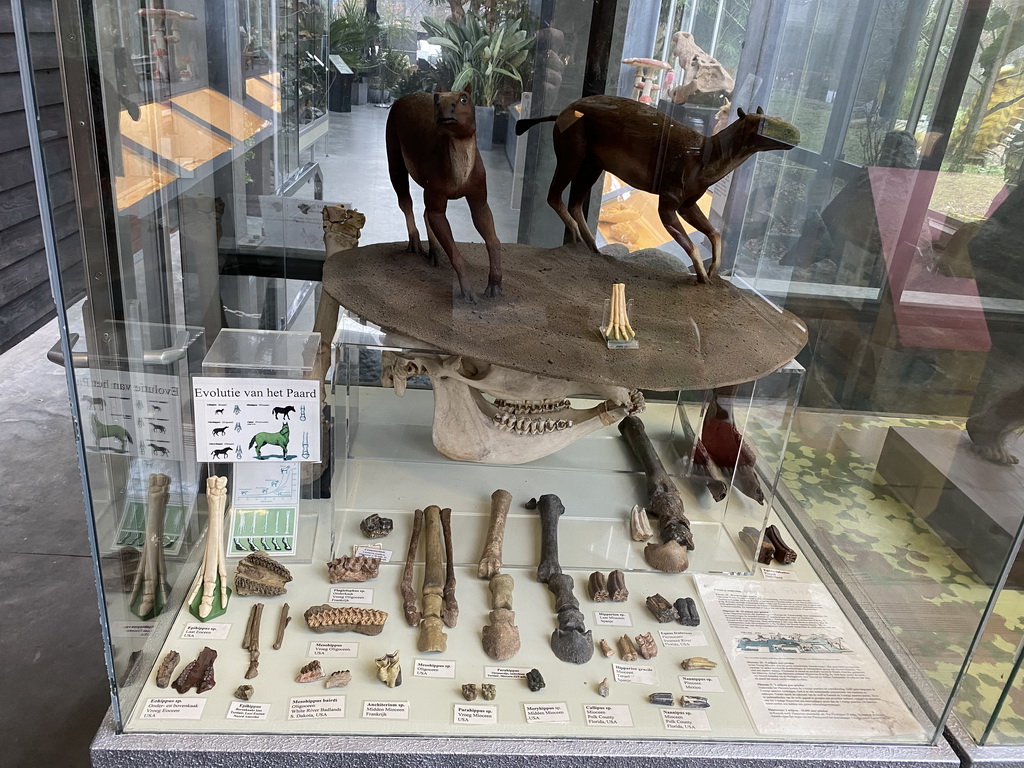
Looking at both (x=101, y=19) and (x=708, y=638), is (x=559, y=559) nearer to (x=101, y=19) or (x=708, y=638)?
(x=708, y=638)

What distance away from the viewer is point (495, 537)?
1664mm

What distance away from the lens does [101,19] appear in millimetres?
1143

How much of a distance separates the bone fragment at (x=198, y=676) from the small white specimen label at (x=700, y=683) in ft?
2.63

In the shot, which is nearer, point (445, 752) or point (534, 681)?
point (445, 752)

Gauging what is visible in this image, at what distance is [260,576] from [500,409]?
2.00 ft

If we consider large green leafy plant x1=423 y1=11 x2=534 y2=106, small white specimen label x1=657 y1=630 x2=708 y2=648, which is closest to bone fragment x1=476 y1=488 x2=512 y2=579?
small white specimen label x1=657 y1=630 x2=708 y2=648

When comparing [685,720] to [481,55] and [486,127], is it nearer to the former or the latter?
[486,127]

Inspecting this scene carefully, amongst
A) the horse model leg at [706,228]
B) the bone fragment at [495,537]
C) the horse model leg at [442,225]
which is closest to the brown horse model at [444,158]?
the horse model leg at [442,225]

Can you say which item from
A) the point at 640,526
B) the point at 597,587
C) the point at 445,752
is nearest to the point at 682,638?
the point at 597,587

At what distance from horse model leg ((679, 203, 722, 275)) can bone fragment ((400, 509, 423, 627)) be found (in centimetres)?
85

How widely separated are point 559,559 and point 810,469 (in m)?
0.76

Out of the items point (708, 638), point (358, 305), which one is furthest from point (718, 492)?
point (358, 305)

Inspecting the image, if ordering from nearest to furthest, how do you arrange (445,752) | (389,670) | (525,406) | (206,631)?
(445,752)
(389,670)
(206,631)
(525,406)

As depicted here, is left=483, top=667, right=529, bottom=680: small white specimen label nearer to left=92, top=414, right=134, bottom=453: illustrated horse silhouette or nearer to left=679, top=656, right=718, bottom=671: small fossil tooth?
left=679, top=656, right=718, bottom=671: small fossil tooth
